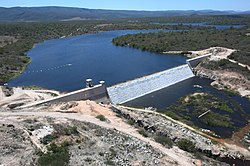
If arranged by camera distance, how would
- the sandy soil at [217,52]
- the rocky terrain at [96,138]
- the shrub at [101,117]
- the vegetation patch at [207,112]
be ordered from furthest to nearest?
the sandy soil at [217,52], the vegetation patch at [207,112], the shrub at [101,117], the rocky terrain at [96,138]

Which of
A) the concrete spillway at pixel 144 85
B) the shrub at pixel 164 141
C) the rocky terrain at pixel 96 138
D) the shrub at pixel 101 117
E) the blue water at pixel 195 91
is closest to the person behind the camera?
the rocky terrain at pixel 96 138

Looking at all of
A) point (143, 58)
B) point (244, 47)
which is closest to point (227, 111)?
point (143, 58)

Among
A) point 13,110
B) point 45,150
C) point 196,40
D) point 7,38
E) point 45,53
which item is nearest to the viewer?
point 45,150

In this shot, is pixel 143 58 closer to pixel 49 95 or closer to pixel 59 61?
pixel 59 61

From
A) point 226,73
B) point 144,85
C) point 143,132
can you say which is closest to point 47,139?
point 143,132

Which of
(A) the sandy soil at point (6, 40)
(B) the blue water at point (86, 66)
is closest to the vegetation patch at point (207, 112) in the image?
(B) the blue water at point (86, 66)

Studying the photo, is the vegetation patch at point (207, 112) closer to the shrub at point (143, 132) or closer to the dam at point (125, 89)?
the dam at point (125, 89)
